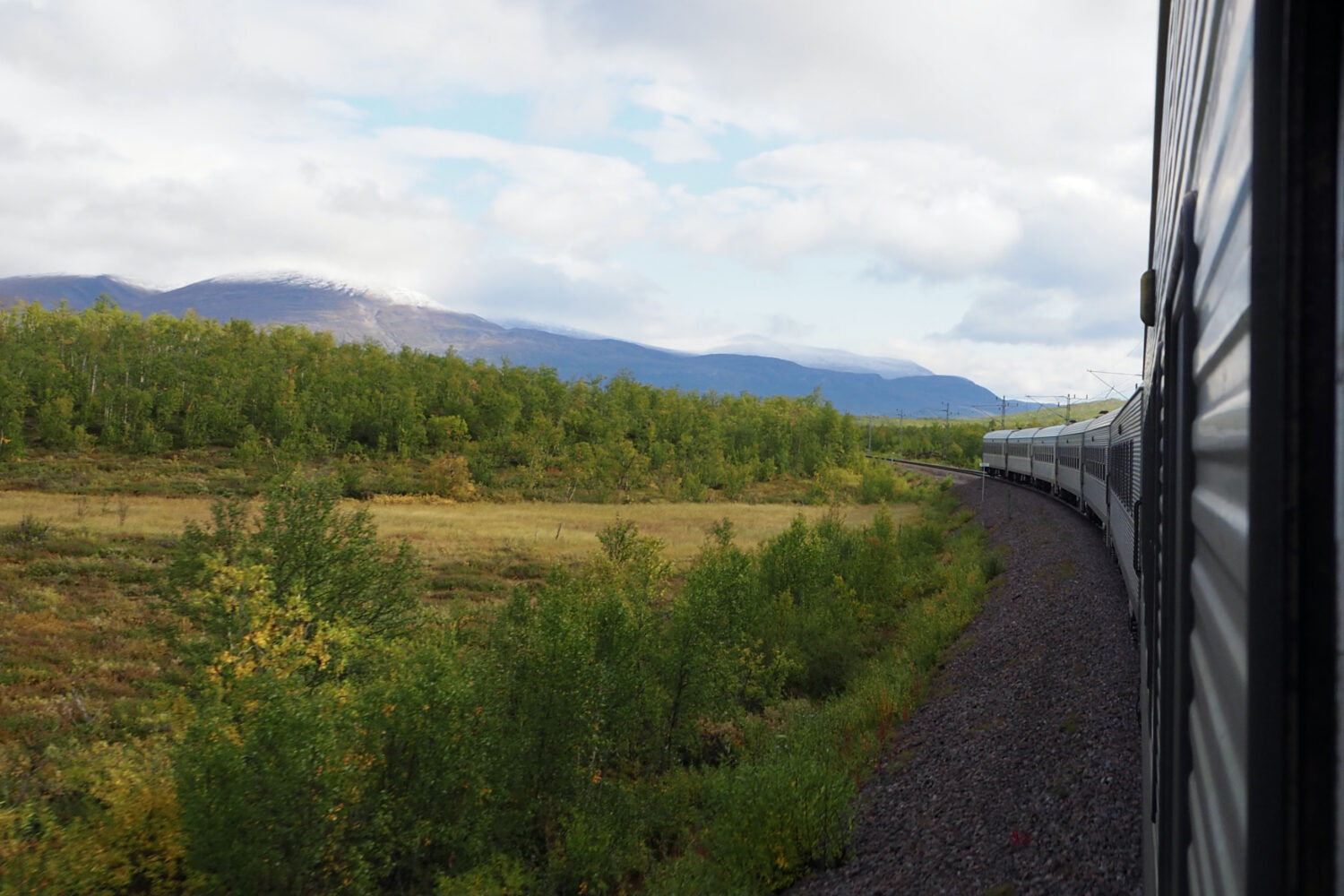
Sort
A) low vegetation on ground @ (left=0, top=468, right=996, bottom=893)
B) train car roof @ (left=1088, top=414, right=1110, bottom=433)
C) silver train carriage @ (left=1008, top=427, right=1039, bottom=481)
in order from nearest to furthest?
low vegetation on ground @ (left=0, top=468, right=996, bottom=893) → train car roof @ (left=1088, top=414, right=1110, bottom=433) → silver train carriage @ (left=1008, top=427, right=1039, bottom=481)

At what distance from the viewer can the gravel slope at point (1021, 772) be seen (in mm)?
6906

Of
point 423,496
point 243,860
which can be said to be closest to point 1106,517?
Answer: point 243,860

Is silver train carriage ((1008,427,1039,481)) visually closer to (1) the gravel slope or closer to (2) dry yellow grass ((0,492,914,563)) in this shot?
(2) dry yellow grass ((0,492,914,563))

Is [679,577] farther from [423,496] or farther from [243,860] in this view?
[423,496]

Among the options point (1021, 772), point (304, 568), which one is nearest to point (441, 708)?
point (1021, 772)

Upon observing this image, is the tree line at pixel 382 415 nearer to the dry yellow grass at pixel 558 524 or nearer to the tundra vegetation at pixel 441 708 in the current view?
the dry yellow grass at pixel 558 524

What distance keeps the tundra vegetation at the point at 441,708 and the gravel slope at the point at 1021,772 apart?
69 cm

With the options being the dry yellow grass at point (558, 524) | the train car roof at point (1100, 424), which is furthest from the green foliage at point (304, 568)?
the dry yellow grass at point (558, 524)

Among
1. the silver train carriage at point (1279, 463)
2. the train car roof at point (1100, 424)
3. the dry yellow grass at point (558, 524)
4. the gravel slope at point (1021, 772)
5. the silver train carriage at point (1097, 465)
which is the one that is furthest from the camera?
the dry yellow grass at point (558, 524)

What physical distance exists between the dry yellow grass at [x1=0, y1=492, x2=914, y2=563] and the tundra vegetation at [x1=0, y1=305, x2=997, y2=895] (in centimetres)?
714

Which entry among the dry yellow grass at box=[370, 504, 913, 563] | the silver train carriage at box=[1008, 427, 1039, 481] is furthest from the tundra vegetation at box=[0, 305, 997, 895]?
the dry yellow grass at box=[370, 504, 913, 563]

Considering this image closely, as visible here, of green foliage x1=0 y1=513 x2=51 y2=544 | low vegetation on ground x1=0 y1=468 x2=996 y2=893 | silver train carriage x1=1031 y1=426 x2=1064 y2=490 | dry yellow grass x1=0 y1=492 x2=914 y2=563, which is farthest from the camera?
dry yellow grass x1=0 y1=492 x2=914 y2=563

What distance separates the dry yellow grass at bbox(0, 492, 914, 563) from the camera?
4231 cm

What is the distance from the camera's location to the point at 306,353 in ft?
349
